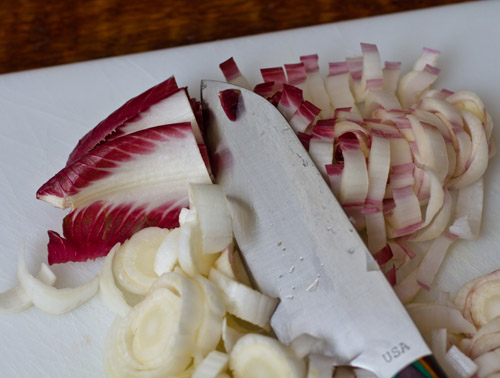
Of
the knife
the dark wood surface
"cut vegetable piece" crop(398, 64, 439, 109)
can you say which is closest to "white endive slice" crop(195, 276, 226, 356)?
the knife

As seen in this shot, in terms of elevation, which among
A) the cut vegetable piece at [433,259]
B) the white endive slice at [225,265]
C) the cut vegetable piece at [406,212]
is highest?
the white endive slice at [225,265]

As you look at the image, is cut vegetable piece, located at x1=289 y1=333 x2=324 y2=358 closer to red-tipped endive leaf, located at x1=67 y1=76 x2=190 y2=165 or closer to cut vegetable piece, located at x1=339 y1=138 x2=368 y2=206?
cut vegetable piece, located at x1=339 y1=138 x2=368 y2=206

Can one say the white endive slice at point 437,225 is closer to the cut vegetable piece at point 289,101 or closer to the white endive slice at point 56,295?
the cut vegetable piece at point 289,101

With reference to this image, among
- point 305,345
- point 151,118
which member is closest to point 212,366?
point 305,345

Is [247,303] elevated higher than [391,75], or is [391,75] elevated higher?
[391,75]

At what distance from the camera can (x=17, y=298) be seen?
1597 millimetres

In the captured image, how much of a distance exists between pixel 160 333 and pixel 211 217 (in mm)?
267

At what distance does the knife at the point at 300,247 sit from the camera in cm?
137

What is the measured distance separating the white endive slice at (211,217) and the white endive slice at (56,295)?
0.92 ft

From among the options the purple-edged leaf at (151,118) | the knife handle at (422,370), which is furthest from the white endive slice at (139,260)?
the knife handle at (422,370)

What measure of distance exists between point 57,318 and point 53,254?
146 mm

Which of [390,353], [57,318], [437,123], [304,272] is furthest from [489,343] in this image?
[57,318]

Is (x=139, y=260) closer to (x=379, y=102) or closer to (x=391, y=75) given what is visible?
(x=379, y=102)

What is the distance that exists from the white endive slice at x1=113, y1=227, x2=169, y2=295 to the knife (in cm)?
19
